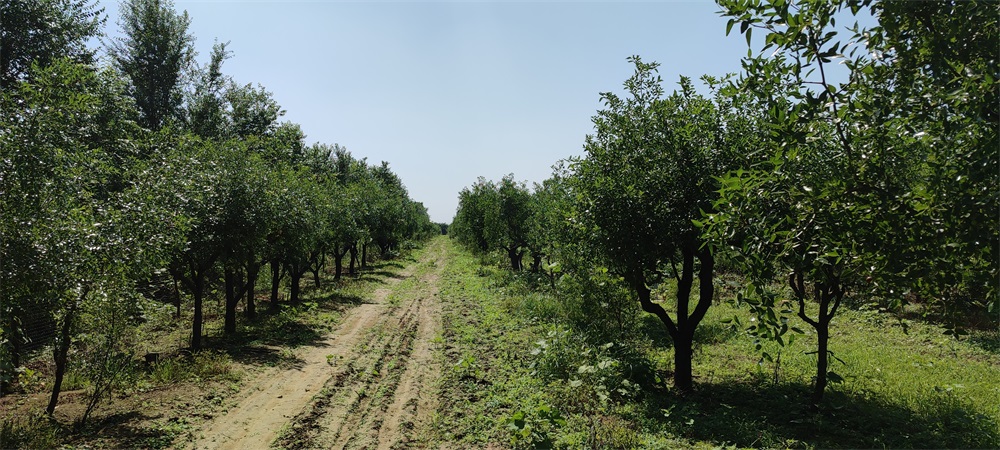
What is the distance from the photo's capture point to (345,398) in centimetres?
1155

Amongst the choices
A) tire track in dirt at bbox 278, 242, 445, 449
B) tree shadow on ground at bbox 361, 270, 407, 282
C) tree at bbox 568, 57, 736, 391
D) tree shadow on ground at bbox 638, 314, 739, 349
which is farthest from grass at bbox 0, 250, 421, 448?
tree shadow on ground at bbox 361, 270, 407, 282

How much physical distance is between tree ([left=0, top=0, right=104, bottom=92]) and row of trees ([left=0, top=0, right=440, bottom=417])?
0.17 ft

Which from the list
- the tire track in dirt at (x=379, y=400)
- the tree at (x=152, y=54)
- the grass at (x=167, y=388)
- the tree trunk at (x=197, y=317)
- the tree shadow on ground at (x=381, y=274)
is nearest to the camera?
the grass at (x=167, y=388)

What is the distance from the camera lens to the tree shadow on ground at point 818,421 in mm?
9016

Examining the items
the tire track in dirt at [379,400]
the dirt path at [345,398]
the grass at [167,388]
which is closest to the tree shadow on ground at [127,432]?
the grass at [167,388]

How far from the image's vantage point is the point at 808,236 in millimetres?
4090

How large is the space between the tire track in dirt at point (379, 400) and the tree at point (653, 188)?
5.83 m

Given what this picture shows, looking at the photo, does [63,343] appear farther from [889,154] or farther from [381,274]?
[381,274]

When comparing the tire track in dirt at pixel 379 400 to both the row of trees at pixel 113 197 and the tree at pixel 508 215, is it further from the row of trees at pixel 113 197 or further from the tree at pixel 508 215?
the tree at pixel 508 215

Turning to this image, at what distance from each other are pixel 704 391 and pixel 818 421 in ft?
9.24

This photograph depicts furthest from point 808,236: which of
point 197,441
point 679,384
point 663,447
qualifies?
point 197,441

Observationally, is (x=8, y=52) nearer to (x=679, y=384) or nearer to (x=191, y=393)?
(x=191, y=393)

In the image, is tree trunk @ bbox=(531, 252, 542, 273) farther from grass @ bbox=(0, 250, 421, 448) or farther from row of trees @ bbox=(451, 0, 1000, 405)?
row of trees @ bbox=(451, 0, 1000, 405)

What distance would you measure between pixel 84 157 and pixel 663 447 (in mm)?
12181
